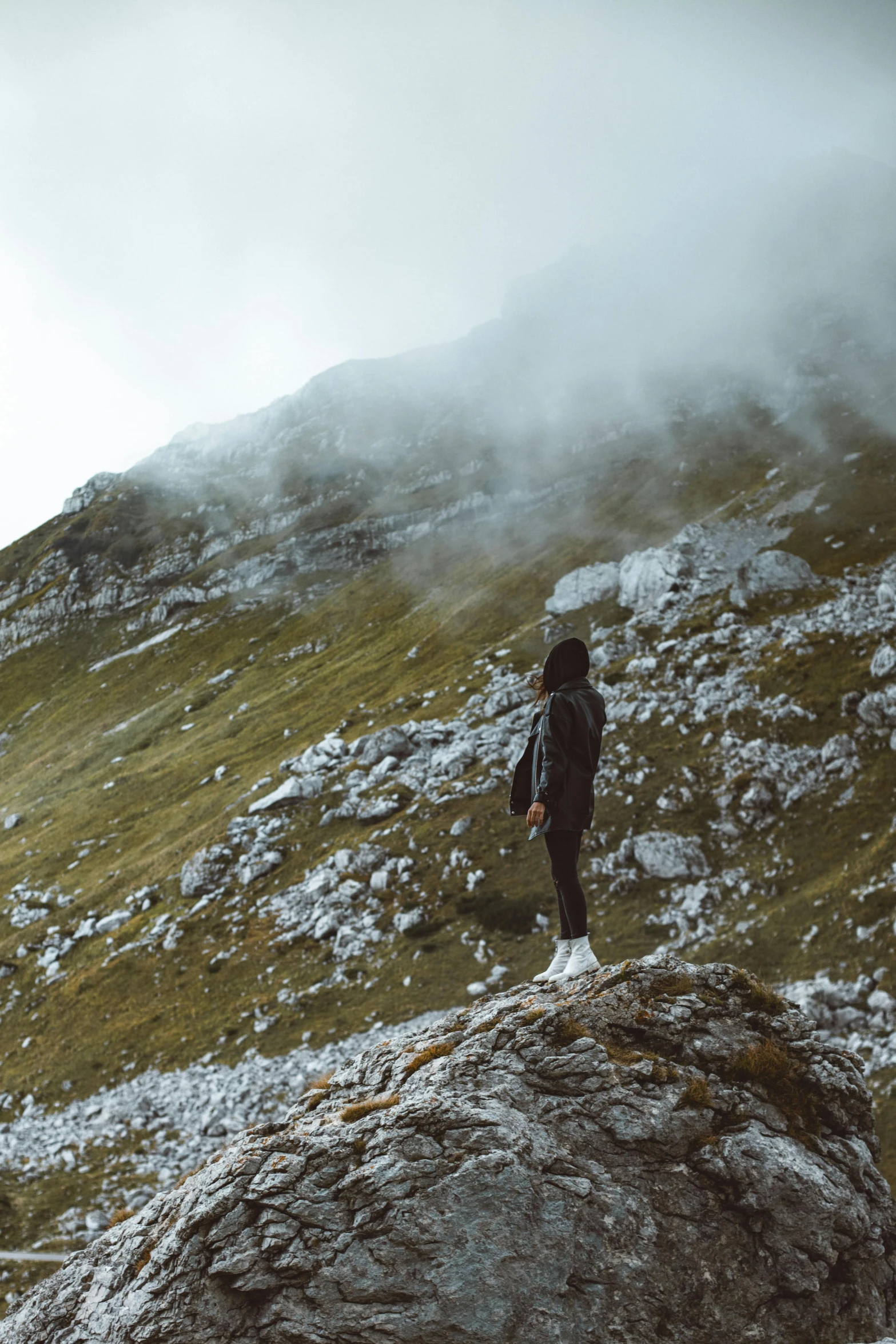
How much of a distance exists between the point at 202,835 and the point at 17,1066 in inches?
1048

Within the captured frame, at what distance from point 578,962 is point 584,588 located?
98.7 meters

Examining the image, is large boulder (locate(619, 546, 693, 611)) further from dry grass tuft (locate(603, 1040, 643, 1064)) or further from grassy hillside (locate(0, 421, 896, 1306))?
dry grass tuft (locate(603, 1040, 643, 1064))

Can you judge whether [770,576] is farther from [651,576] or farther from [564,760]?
[564,760]

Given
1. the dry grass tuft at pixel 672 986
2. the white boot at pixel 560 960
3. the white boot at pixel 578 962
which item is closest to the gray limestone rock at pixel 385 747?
the white boot at pixel 560 960

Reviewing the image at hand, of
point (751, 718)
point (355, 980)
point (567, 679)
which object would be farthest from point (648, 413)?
point (567, 679)

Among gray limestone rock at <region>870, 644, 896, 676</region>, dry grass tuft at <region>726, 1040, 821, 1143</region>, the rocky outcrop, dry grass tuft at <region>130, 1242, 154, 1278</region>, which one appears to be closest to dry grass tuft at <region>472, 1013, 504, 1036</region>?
the rocky outcrop

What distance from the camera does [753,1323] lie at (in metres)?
8.29

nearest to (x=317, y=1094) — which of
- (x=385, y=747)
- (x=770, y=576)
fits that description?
(x=385, y=747)

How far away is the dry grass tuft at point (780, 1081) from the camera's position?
9.91m

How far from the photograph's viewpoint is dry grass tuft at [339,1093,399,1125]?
963 cm

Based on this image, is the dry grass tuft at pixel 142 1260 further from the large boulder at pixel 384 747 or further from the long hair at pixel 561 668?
the large boulder at pixel 384 747

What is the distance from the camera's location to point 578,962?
11.9 metres

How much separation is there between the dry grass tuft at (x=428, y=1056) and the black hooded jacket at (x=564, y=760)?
129 inches

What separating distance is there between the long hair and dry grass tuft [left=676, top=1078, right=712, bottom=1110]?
579 cm
